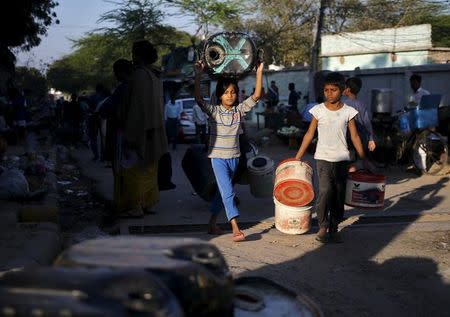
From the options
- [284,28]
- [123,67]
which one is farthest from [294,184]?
[284,28]

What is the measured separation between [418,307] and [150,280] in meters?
3.24

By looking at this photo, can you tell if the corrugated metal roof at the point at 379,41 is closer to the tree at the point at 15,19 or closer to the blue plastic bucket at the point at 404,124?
the blue plastic bucket at the point at 404,124

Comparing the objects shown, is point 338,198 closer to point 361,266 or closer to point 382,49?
point 361,266

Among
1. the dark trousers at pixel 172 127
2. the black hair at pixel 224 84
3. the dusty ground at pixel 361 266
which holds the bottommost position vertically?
the dusty ground at pixel 361 266

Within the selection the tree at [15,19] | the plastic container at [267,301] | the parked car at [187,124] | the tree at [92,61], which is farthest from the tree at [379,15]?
the plastic container at [267,301]

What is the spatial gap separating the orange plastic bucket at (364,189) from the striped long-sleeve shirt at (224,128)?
1.29 metres

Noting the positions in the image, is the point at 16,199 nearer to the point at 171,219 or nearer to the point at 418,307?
the point at 171,219

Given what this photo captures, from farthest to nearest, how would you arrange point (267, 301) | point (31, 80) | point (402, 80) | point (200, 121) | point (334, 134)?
point (31, 80), point (200, 121), point (402, 80), point (334, 134), point (267, 301)

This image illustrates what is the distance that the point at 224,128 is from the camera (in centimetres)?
661

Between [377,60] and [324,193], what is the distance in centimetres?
3095

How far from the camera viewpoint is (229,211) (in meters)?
6.54

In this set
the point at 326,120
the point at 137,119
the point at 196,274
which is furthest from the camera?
the point at 137,119

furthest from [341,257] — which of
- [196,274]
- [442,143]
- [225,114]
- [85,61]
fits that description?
[85,61]

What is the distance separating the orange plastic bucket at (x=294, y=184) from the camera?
634 cm
